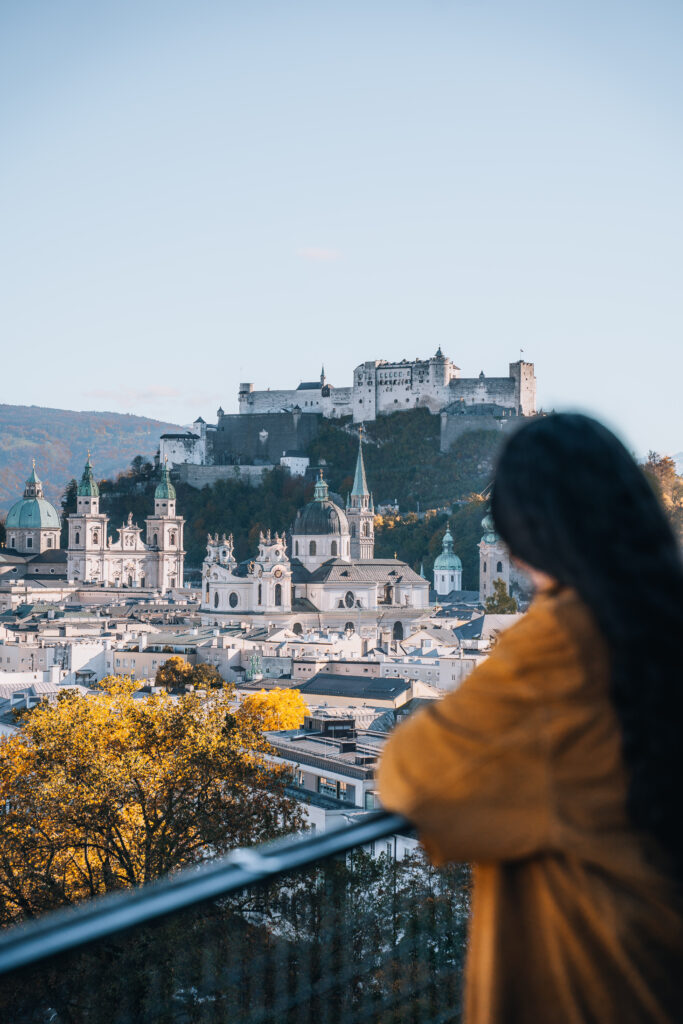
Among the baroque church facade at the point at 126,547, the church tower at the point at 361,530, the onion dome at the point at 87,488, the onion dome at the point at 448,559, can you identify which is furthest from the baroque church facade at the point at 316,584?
the onion dome at the point at 87,488

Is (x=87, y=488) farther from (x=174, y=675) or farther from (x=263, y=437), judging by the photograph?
(x=174, y=675)

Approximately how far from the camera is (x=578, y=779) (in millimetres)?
1403

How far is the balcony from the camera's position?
6.49ft

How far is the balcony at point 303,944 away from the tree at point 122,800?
8.29 metres

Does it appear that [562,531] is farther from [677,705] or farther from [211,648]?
[211,648]

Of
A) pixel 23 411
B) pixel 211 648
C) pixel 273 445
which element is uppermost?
pixel 23 411

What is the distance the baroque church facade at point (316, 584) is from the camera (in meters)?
47.0

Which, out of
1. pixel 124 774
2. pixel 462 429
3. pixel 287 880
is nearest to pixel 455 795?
pixel 287 880

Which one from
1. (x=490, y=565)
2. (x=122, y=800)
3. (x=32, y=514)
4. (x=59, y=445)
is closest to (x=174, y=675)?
(x=122, y=800)

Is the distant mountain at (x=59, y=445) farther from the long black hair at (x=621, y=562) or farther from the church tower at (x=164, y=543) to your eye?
the long black hair at (x=621, y=562)

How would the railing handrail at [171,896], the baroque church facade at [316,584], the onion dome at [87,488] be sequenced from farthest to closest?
1. the onion dome at [87,488]
2. the baroque church facade at [316,584]
3. the railing handrail at [171,896]

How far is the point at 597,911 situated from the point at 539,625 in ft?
1.07

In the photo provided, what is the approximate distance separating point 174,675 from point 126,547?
31.5 m

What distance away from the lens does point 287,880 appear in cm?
242
